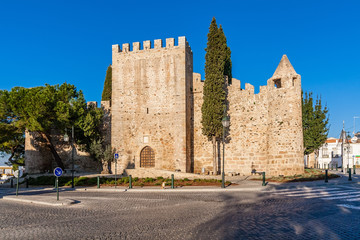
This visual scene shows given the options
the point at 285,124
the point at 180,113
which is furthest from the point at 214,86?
the point at 285,124

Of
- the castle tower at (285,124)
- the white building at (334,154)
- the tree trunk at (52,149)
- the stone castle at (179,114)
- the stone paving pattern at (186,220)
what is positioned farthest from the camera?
the white building at (334,154)

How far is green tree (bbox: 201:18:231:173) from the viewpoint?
1067 inches

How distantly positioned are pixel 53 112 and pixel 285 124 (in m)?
21.2

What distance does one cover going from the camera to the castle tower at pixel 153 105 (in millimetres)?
29078

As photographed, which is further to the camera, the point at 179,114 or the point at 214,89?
the point at 179,114

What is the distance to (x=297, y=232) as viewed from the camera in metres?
8.29

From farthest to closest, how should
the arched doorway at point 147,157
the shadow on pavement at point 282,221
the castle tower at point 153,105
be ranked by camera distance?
the arched doorway at point 147,157
the castle tower at point 153,105
the shadow on pavement at point 282,221

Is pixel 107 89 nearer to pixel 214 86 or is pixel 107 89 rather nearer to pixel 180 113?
pixel 180 113

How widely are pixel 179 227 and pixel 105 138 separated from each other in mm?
24284

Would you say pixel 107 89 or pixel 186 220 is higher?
pixel 107 89

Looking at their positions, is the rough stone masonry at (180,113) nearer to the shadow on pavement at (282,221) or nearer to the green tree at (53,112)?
the green tree at (53,112)

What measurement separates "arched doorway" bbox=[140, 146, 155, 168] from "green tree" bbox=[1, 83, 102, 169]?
5080 mm

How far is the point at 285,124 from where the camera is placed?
26234 mm

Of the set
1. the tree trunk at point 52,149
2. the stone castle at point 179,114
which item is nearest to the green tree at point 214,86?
the stone castle at point 179,114
